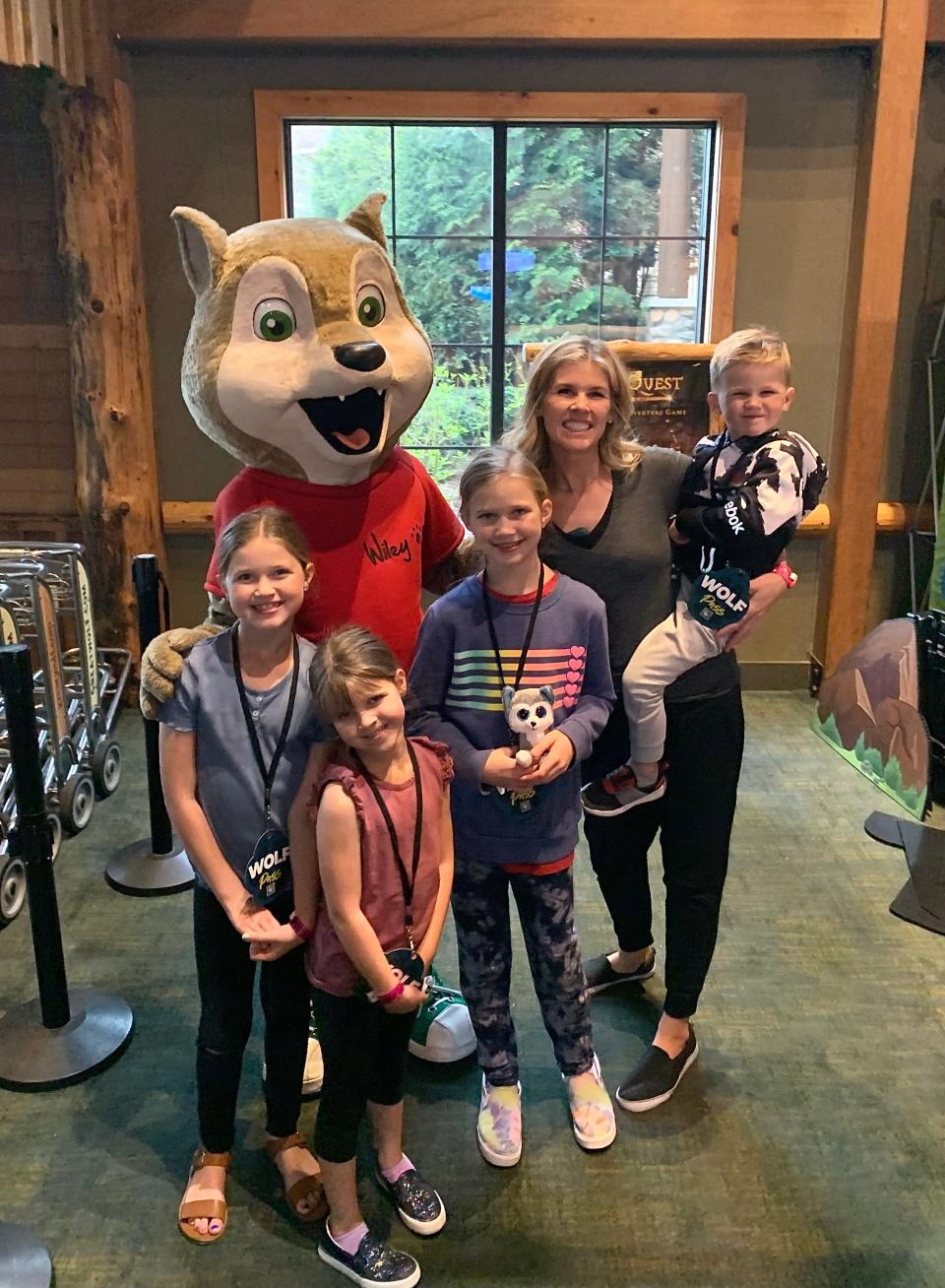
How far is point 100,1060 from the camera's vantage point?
75.7 inches

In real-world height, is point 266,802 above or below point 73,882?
above

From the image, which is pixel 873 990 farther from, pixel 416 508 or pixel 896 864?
pixel 416 508

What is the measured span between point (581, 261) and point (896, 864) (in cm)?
247

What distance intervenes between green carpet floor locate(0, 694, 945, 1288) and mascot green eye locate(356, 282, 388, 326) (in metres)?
1.35

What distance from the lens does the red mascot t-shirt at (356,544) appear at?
1.64 m

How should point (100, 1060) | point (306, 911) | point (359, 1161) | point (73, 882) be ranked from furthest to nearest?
point (73, 882) → point (100, 1060) → point (359, 1161) → point (306, 911)

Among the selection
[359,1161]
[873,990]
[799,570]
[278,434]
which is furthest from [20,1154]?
[799,570]

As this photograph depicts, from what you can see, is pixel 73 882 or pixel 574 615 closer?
pixel 574 615

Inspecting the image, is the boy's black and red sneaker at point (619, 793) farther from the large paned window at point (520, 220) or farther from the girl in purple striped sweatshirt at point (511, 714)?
the large paned window at point (520, 220)

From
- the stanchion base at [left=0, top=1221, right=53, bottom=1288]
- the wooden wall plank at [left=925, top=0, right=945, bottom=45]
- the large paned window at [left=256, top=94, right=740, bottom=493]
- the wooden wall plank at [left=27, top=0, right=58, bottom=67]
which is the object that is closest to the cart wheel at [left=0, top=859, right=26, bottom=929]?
the stanchion base at [left=0, top=1221, right=53, bottom=1288]

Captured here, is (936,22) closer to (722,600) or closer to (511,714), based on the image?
(722,600)

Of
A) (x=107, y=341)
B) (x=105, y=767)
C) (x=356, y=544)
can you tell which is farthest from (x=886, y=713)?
(x=107, y=341)

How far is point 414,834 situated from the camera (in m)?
1.38

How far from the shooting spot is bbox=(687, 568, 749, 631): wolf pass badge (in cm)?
167
